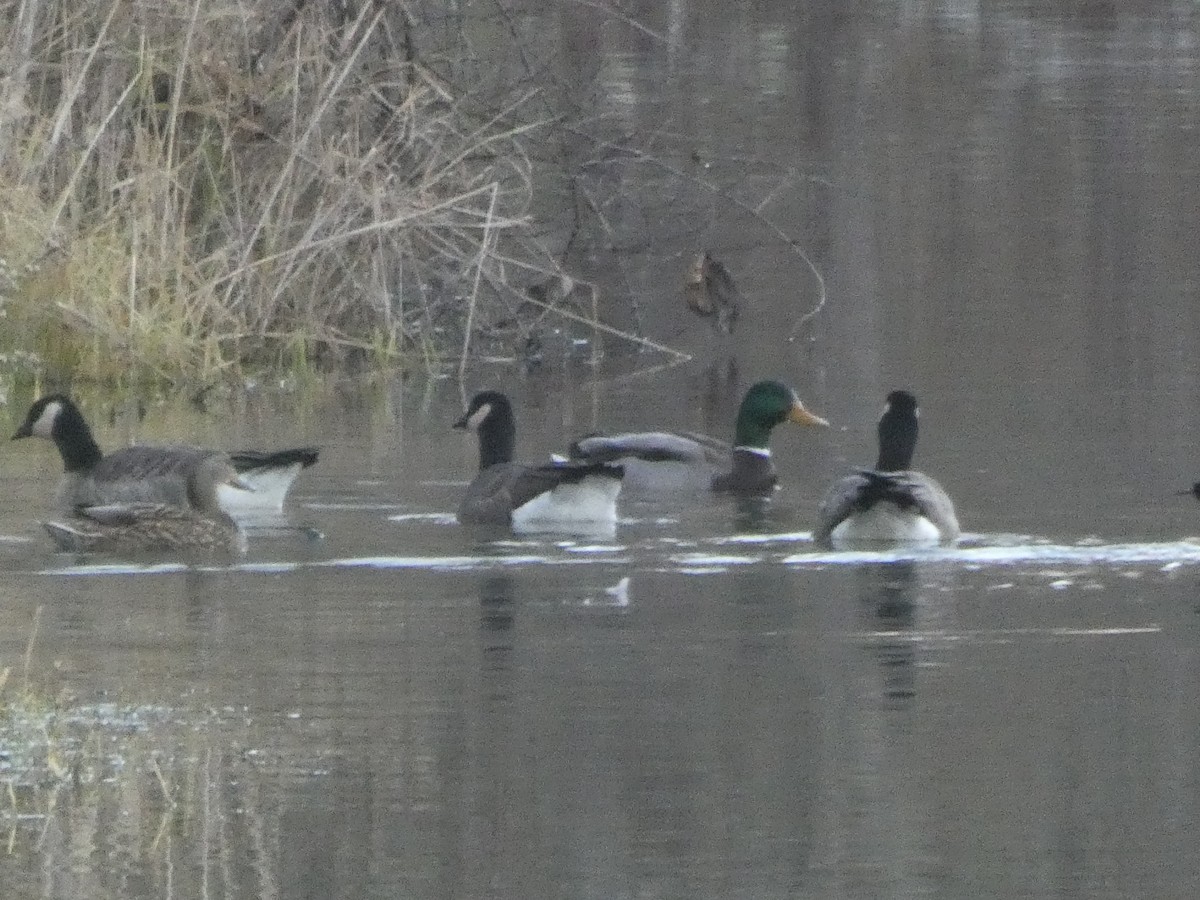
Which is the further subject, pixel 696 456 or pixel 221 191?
pixel 221 191

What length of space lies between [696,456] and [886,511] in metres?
2.69

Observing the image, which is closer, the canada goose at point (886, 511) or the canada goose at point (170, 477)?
the canada goose at point (886, 511)

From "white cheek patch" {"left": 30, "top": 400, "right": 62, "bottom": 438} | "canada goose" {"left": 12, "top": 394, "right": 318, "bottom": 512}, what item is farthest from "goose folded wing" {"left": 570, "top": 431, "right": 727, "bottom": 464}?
"white cheek patch" {"left": 30, "top": 400, "right": 62, "bottom": 438}

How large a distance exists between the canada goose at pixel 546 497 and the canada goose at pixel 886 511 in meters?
0.98

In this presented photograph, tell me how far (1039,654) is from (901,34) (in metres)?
45.8

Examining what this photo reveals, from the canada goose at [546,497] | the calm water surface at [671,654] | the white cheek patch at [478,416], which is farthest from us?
the white cheek patch at [478,416]

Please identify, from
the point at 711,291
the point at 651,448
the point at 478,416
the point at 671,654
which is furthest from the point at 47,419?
the point at 711,291

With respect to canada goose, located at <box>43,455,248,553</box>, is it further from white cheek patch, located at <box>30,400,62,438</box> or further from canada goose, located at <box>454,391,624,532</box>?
white cheek patch, located at <box>30,400,62,438</box>

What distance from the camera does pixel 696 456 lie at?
50.2ft

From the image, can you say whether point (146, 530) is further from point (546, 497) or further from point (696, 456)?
point (696, 456)

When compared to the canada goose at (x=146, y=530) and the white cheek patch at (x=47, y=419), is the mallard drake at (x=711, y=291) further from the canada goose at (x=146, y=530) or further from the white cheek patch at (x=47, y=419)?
the canada goose at (x=146, y=530)

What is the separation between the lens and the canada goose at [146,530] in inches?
493

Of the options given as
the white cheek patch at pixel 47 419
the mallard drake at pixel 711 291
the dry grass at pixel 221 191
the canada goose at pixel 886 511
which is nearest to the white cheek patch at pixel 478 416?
the white cheek patch at pixel 47 419

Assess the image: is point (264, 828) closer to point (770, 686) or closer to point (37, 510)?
point (770, 686)
